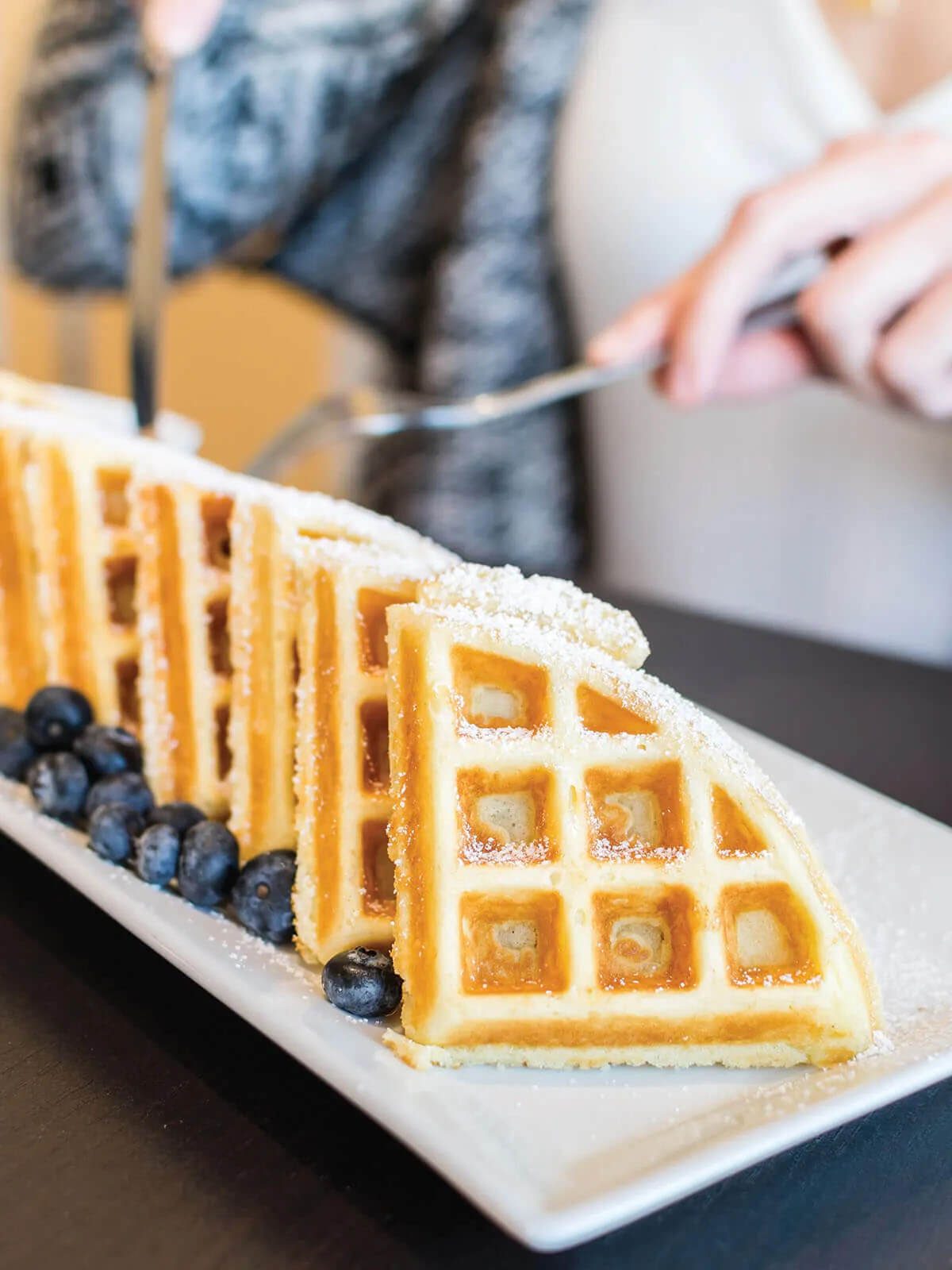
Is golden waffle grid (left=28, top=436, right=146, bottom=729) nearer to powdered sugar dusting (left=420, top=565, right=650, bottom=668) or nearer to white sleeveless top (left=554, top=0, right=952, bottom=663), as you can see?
powdered sugar dusting (left=420, top=565, right=650, bottom=668)

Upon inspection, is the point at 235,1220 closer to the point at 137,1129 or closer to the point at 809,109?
the point at 137,1129

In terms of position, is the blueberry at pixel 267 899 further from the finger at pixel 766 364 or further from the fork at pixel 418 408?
the finger at pixel 766 364

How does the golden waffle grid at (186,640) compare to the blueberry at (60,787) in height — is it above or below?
above

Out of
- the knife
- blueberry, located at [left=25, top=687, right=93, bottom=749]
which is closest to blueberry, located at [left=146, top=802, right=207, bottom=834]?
blueberry, located at [left=25, top=687, right=93, bottom=749]

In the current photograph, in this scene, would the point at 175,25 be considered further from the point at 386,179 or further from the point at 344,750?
the point at 344,750

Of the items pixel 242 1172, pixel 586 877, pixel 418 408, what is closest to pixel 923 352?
pixel 418 408

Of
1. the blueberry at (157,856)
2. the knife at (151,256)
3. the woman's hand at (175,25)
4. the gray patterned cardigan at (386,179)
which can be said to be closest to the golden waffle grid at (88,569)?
the blueberry at (157,856)
